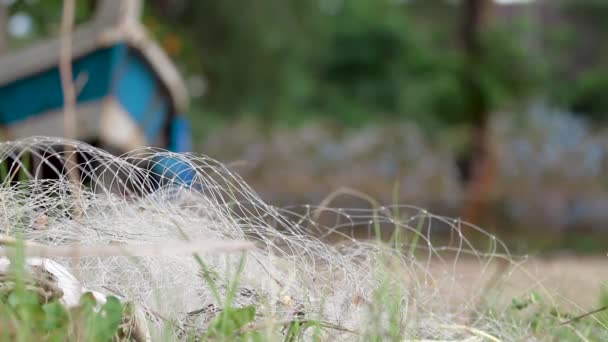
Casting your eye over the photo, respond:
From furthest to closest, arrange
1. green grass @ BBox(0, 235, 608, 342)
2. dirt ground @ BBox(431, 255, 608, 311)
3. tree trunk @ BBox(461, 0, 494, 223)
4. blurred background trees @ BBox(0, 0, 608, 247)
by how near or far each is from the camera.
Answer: blurred background trees @ BBox(0, 0, 608, 247), tree trunk @ BBox(461, 0, 494, 223), dirt ground @ BBox(431, 255, 608, 311), green grass @ BBox(0, 235, 608, 342)

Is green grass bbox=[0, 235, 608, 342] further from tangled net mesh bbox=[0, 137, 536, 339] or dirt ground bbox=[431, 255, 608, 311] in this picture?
dirt ground bbox=[431, 255, 608, 311]

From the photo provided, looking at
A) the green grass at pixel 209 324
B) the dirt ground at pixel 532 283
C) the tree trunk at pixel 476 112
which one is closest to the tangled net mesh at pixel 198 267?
the green grass at pixel 209 324

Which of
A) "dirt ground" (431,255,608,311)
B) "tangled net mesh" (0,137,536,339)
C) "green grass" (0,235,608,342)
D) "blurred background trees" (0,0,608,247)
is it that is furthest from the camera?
"blurred background trees" (0,0,608,247)

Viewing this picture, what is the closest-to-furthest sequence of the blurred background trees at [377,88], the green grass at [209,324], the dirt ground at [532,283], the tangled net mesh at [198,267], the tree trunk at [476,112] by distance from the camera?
the green grass at [209,324] < the tangled net mesh at [198,267] < the dirt ground at [532,283] < the tree trunk at [476,112] < the blurred background trees at [377,88]

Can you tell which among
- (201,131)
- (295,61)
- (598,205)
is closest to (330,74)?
(295,61)

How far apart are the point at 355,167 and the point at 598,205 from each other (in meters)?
2.75

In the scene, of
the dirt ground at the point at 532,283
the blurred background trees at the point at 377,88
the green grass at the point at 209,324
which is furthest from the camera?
the blurred background trees at the point at 377,88

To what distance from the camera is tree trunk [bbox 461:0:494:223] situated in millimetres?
8617

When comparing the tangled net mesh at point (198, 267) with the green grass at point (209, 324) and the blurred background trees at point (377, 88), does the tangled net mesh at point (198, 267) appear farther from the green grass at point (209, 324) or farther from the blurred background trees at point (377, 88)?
the blurred background trees at point (377, 88)

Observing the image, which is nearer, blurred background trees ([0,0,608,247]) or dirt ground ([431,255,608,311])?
dirt ground ([431,255,608,311])

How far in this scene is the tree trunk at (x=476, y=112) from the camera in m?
8.62

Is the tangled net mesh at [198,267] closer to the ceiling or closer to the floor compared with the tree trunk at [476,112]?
closer to the ceiling

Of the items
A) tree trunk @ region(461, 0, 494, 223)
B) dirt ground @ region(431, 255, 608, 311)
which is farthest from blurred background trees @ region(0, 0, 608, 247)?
dirt ground @ region(431, 255, 608, 311)

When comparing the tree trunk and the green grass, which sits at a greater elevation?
the green grass
